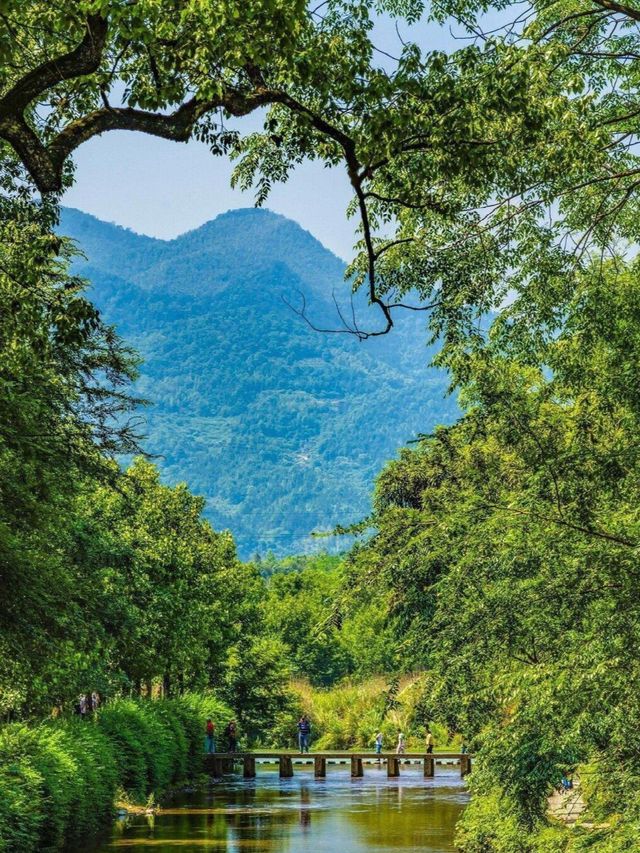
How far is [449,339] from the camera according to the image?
1322cm

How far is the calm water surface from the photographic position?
98.2ft

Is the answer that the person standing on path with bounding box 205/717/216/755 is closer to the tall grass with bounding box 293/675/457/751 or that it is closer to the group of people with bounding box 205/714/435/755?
the group of people with bounding box 205/714/435/755

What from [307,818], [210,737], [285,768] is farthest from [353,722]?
[307,818]

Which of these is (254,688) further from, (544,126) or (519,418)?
(544,126)

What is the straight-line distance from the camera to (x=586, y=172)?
44.8 ft

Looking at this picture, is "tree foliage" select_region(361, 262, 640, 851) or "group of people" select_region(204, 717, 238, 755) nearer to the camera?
"tree foliage" select_region(361, 262, 640, 851)

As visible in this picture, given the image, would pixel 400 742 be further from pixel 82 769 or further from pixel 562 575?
pixel 562 575

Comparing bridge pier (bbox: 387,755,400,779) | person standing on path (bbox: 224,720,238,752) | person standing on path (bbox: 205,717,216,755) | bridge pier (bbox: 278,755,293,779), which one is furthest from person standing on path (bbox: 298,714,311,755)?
bridge pier (bbox: 387,755,400,779)

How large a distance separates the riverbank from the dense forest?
12 cm

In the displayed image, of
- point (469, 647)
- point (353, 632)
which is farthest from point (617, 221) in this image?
point (353, 632)

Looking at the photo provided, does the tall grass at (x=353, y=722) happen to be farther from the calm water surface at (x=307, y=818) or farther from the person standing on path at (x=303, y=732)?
the calm water surface at (x=307, y=818)

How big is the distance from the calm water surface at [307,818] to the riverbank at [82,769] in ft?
3.11

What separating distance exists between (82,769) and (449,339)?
59.7 feet

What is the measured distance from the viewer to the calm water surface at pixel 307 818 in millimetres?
29922
